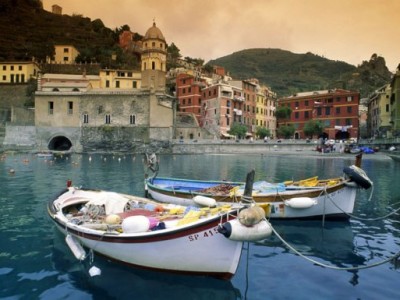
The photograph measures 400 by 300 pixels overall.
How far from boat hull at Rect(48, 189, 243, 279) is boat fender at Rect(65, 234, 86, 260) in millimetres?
752

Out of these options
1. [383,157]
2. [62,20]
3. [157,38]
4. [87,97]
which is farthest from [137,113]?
[62,20]

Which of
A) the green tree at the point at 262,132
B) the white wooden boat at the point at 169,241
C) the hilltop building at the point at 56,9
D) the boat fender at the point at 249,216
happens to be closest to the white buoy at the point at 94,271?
the white wooden boat at the point at 169,241

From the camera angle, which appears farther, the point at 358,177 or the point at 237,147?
the point at 237,147

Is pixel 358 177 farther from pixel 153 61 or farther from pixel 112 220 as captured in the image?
pixel 153 61

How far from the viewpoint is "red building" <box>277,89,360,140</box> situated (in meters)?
66.8

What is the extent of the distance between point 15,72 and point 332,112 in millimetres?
71927

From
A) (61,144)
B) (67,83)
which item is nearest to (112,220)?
(67,83)

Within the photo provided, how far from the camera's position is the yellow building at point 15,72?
3066 inches

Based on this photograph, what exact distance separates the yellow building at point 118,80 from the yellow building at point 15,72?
18989mm

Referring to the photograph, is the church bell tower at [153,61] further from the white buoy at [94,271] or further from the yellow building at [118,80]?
the white buoy at [94,271]

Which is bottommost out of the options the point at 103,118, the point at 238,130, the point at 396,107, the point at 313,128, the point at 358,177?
the point at 358,177

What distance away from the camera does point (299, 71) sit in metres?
157

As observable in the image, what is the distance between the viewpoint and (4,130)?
213 ft

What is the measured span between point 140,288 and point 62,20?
142 m
